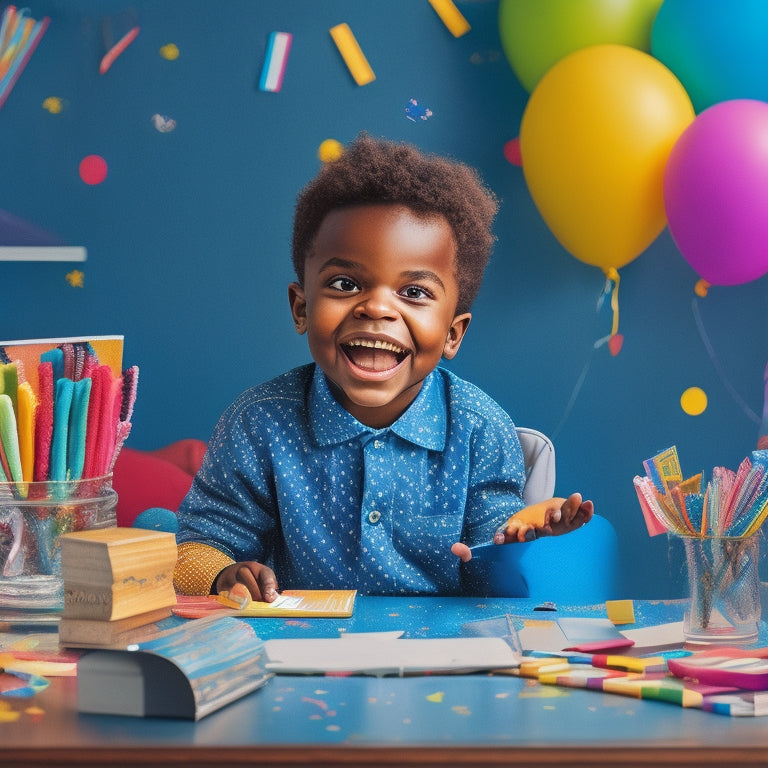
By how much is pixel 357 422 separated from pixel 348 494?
0.10m

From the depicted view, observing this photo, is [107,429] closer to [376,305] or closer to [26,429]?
[26,429]

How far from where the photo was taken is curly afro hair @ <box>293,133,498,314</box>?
136cm

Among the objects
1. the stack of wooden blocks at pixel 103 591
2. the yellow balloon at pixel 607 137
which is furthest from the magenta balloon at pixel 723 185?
the stack of wooden blocks at pixel 103 591

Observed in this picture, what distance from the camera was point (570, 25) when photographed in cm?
184

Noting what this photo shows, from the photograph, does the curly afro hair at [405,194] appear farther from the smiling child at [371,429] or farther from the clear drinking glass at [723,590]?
the clear drinking glass at [723,590]

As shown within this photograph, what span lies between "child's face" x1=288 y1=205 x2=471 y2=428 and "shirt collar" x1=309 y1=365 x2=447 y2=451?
4 centimetres

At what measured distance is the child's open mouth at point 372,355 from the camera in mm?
1330

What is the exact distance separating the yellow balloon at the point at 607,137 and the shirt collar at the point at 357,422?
0.58 m

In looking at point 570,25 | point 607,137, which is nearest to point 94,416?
point 607,137

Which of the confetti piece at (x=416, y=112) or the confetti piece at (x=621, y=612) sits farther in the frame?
the confetti piece at (x=416, y=112)

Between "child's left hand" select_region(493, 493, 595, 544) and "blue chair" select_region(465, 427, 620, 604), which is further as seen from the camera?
"blue chair" select_region(465, 427, 620, 604)

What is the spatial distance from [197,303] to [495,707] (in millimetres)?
1623

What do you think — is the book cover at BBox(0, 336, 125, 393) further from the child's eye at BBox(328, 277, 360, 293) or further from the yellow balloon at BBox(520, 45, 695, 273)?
the yellow balloon at BBox(520, 45, 695, 273)

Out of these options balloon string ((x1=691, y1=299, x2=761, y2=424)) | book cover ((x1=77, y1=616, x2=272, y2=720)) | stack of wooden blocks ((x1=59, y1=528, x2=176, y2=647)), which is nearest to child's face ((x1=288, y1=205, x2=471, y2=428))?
stack of wooden blocks ((x1=59, y1=528, x2=176, y2=647))
